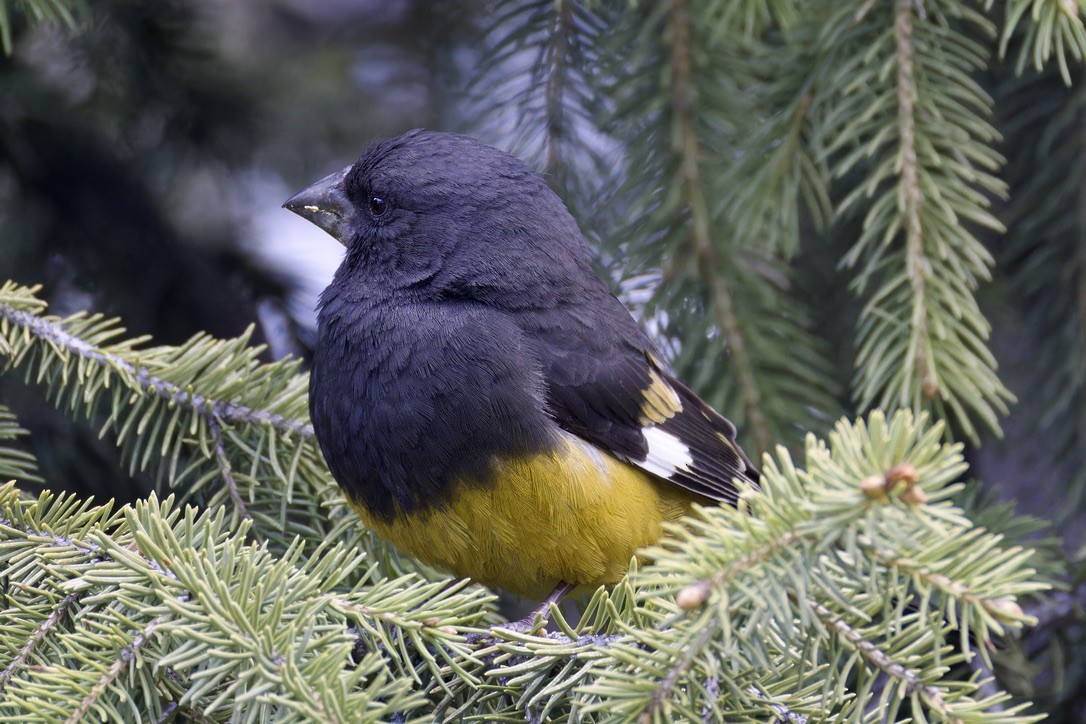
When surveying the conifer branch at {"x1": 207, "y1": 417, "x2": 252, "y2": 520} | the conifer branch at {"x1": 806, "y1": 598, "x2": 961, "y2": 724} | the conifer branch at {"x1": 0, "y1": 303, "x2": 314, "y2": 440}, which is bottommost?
the conifer branch at {"x1": 207, "y1": 417, "x2": 252, "y2": 520}

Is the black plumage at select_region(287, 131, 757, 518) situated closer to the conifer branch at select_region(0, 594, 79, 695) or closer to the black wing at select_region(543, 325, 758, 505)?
the black wing at select_region(543, 325, 758, 505)

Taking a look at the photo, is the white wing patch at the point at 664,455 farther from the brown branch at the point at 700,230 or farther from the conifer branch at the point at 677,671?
the conifer branch at the point at 677,671

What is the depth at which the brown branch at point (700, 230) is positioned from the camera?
2.80m

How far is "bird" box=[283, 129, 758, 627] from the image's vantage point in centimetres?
232

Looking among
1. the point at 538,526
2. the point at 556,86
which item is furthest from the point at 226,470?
the point at 556,86

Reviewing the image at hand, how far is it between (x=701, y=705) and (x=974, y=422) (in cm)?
227

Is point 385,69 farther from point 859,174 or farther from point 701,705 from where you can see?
point 701,705

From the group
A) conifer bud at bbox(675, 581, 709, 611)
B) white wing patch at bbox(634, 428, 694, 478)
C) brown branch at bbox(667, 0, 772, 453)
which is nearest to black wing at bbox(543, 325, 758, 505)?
white wing patch at bbox(634, 428, 694, 478)

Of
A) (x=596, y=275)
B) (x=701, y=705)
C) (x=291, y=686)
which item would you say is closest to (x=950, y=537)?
(x=701, y=705)

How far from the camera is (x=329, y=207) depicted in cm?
296

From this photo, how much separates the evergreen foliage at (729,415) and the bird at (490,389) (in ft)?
Answer: 0.53

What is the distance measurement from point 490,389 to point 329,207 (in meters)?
0.93

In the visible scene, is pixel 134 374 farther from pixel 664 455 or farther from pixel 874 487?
pixel 874 487

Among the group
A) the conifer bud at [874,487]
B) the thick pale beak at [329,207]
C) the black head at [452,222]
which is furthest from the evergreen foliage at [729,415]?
the thick pale beak at [329,207]
